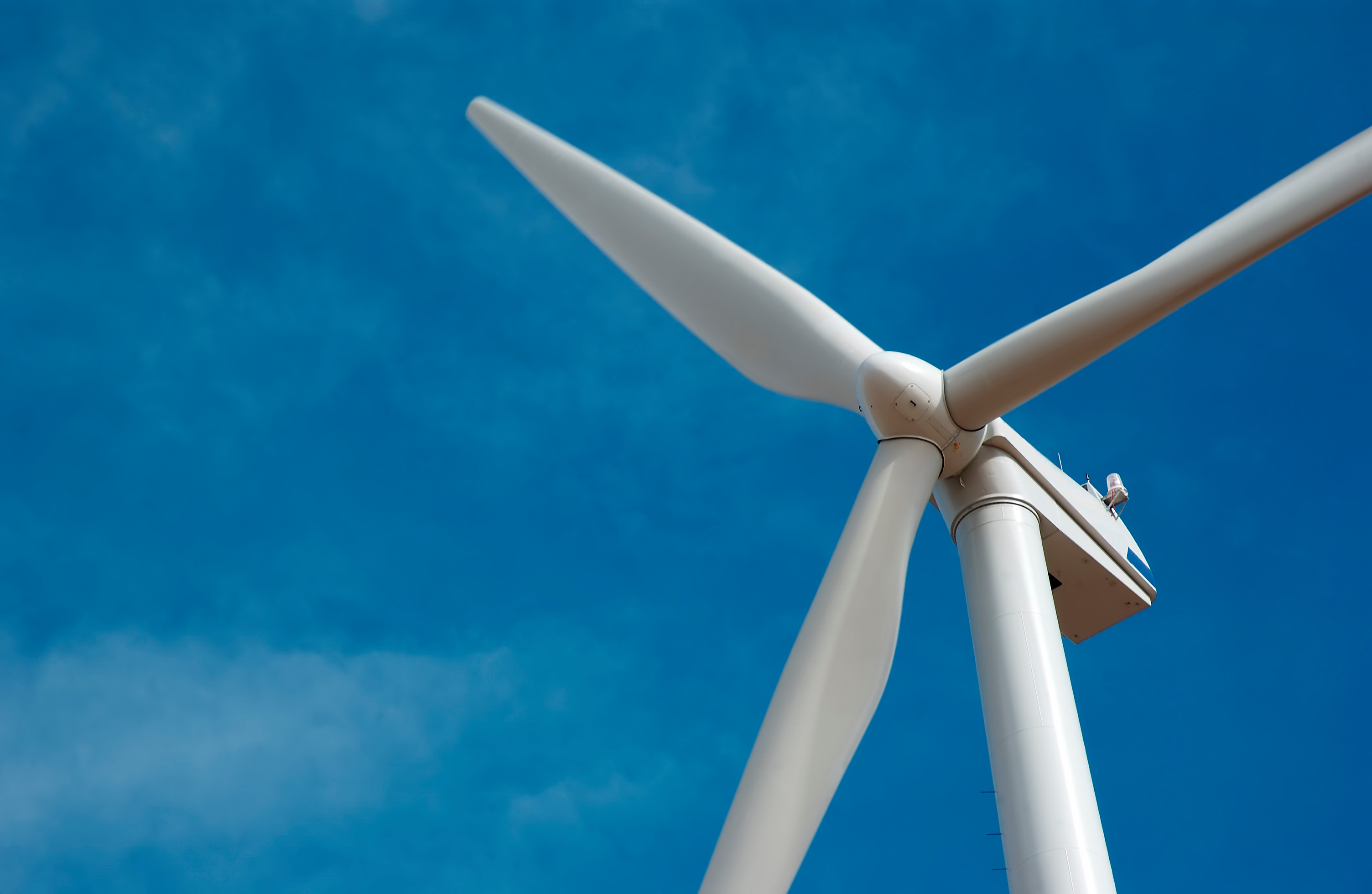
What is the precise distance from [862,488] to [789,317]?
289 cm

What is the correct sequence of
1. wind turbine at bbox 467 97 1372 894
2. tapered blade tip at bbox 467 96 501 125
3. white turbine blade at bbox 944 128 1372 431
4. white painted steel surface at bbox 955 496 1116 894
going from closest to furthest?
1. white painted steel surface at bbox 955 496 1116 894
2. wind turbine at bbox 467 97 1372 894
3. white turbine blade at bbox 944 128 1372 431
4. tapered blade tip at bbox 467 96 501 125

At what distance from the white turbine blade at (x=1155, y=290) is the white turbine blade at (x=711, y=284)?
1668 millimetres

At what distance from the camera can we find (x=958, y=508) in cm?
1457

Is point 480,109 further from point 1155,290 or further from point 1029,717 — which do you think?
point 1029,717

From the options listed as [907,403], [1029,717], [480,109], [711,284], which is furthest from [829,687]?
[480,109]

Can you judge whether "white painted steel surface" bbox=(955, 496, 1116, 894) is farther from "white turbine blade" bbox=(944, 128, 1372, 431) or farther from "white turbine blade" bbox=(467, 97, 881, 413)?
"white turbine blade" bbox=(467, 97, 881, 413)

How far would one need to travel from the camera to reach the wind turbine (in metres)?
10.9

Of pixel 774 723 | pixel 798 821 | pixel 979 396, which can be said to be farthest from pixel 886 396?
pixel 798 821

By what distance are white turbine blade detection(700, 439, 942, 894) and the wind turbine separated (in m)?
0.02

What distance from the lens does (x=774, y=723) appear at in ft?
37.6

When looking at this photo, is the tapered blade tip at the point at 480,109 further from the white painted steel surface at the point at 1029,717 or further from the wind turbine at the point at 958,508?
the white painted steel surface at the point at 1029,717

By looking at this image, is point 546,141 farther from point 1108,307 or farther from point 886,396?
point 1108,307

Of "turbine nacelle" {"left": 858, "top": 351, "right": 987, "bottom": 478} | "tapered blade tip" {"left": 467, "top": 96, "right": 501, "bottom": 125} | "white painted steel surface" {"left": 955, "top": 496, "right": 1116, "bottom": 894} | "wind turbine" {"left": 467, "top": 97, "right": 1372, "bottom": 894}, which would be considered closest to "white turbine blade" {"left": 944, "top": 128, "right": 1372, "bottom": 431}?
"wind turbine" {"left": 467, "top": 97, "right": 1372, "bottom": 894}

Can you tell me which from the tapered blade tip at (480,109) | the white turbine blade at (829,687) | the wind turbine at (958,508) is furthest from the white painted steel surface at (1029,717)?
the tapered blade tip at (480,109)
